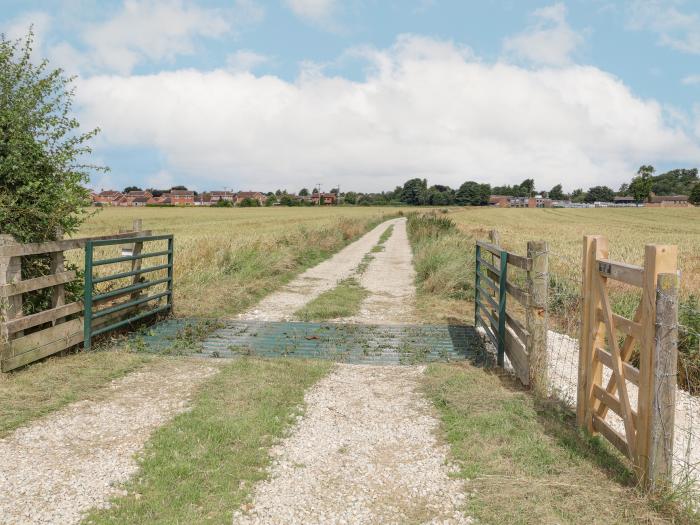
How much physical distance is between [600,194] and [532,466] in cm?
19383

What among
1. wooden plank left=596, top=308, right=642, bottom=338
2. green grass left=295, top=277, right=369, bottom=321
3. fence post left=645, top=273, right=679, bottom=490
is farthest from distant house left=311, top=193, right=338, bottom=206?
fence post left=645, top=273, right=679, bottom=490

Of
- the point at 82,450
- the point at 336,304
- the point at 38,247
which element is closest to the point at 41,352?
the point at 38,247

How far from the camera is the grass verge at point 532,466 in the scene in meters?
3.32

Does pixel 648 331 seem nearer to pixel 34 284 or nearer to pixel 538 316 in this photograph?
pixel 538 316

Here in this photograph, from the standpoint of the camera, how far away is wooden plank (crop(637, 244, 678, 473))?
343 centimetres

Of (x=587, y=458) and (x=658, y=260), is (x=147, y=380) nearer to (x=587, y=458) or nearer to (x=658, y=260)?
(x=587, y=458)

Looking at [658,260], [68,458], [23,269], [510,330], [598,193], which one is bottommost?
[68,458]

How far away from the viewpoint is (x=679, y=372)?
7.41m

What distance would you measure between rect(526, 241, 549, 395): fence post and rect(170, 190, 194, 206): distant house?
153 meters

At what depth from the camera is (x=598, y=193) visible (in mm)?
179125

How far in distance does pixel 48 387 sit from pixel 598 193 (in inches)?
7662

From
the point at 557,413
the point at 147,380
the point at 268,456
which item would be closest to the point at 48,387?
the point at 147,380

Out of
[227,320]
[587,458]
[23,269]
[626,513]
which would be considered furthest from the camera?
[227,320]

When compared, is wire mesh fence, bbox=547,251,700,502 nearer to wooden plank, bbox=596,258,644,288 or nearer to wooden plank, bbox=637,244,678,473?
wooden plank, bbox=637,244,678,473
